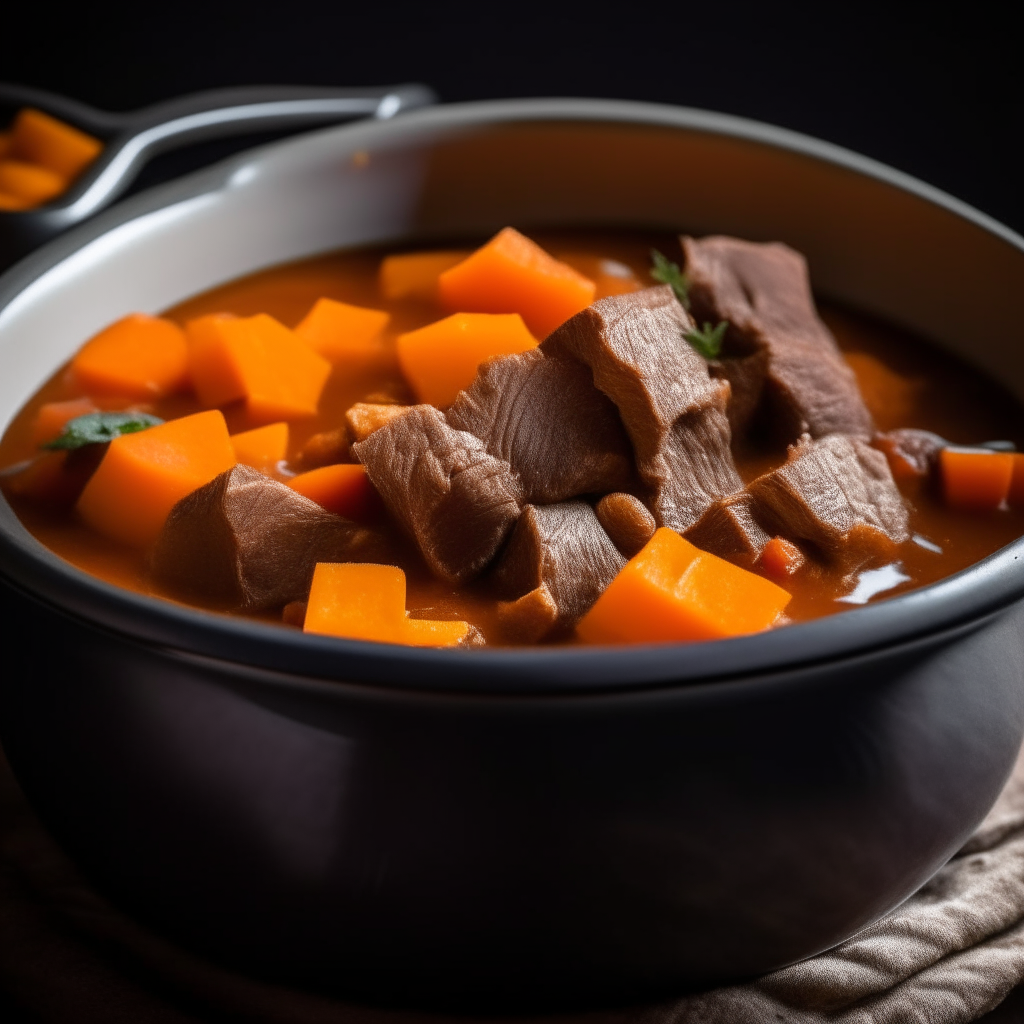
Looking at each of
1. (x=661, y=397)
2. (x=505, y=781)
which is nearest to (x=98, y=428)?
(x=661, y=397)

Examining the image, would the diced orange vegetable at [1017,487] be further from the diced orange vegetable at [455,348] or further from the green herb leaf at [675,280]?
the diced orange vegetable at [455,348]

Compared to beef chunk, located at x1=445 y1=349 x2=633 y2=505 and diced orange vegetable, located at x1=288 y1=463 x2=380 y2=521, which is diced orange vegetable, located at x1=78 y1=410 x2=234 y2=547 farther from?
beef chunk, located at x1=445 y1=349 x2=633 y2=505

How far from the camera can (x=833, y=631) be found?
1732 mm

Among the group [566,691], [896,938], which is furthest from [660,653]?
[896,938]

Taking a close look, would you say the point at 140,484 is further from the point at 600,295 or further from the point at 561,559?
the point at 600,295

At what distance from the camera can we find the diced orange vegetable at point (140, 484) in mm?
2477

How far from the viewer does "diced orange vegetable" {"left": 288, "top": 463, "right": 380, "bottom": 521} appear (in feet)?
8.17

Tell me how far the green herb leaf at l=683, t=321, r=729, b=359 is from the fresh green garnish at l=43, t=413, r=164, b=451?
40.2 inches

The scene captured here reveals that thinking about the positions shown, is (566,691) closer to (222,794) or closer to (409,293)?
(222,794)

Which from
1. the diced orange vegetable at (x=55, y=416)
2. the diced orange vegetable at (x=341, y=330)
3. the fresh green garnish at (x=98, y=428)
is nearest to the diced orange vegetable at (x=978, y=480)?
the diced orange vegetable at (x=341, y=330)

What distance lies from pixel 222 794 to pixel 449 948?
1.23 feet

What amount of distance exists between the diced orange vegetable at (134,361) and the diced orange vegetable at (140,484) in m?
0.41

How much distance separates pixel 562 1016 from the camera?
84.1 inches

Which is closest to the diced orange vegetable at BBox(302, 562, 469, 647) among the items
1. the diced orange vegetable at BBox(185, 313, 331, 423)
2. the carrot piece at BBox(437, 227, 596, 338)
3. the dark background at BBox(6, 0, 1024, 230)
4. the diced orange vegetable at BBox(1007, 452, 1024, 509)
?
the diced orange vegetable at BBox(185, 313, 331, 423)
